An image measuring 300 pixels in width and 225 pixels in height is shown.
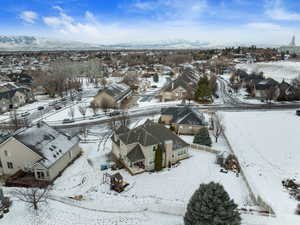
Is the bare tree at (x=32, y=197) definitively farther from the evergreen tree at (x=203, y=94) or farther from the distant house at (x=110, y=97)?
the evergreen tree at (x=203, y=94)

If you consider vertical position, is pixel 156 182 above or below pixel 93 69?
below

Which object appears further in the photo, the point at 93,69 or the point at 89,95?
the point at 93,69

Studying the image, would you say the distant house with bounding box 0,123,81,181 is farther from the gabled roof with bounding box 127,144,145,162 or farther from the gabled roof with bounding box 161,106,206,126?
the gabled roof with bounding box 161,106,206,126

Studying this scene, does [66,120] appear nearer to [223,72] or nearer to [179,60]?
[223,72]

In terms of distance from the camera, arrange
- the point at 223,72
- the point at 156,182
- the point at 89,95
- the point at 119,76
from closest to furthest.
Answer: the point at 156,182
the point at 89,95
the point at 119,76
the point at 223,72

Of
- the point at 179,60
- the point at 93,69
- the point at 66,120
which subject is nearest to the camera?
the point at 66,120

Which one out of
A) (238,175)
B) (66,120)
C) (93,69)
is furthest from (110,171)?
(93,69)

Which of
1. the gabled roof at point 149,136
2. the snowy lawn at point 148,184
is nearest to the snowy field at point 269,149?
the snowy lawn at point 148,184
